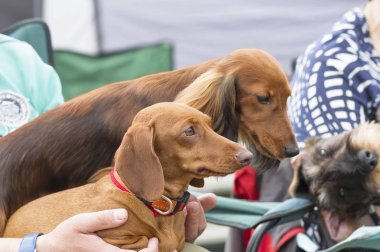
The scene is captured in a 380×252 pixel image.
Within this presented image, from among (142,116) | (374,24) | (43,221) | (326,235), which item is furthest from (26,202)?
(374,24)

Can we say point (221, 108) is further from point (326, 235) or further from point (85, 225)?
point (326, 235)

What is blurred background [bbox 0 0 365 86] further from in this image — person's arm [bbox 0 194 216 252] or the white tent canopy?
person's arm [bbox 0 194 216 252]

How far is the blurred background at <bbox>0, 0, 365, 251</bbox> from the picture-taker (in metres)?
5.50

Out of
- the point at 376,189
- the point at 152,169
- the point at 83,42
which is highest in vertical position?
the point at 152,169

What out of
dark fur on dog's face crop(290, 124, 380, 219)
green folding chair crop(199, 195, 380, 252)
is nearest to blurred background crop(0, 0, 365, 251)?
green folding chair crop(199, 195, 380, 252)

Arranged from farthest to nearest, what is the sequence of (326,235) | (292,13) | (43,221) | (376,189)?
(292,13)
(326,235)
(376,189)
(43,221)

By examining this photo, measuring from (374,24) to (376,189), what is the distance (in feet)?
2.07

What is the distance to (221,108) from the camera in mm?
1961

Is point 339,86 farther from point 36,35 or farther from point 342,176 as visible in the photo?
point 36,35

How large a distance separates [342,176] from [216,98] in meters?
0.63

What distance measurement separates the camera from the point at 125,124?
6.39 feet

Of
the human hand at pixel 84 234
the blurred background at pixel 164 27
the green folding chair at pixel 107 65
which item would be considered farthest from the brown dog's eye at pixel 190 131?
the blurred background at pixel 164 27

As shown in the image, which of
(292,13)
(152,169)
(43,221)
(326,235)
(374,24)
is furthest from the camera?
(292,13)

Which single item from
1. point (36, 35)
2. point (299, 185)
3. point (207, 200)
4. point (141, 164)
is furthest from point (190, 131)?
point (36, 35)
